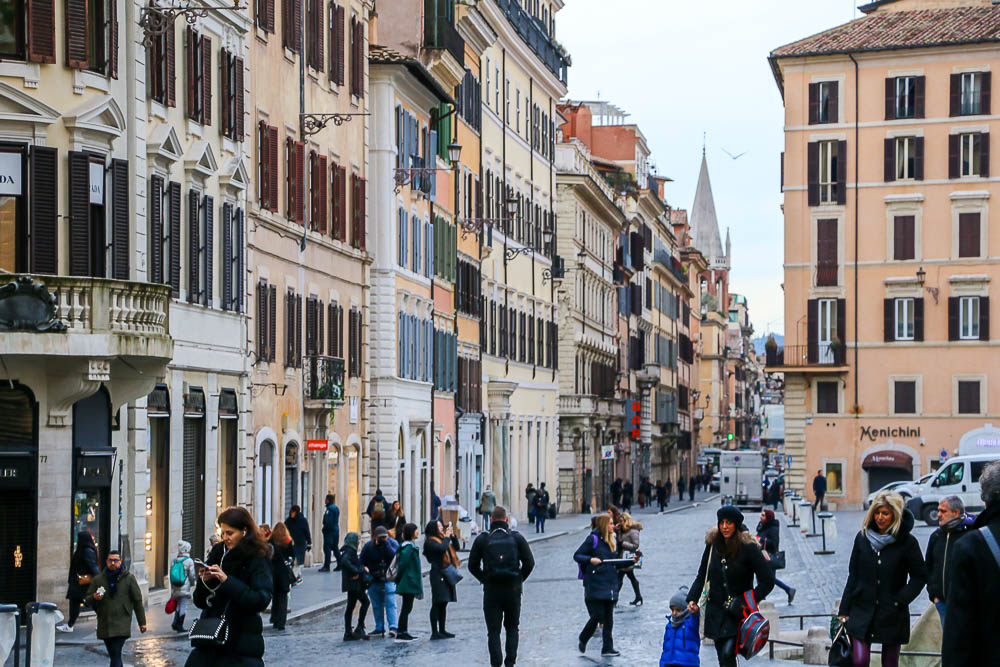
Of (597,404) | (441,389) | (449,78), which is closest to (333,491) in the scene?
(441,389)

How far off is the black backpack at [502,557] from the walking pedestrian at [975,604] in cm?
1301

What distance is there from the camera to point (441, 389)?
58594 millimetres

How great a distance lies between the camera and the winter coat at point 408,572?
25.7 meters

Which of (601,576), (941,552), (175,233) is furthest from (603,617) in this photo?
(175,233)

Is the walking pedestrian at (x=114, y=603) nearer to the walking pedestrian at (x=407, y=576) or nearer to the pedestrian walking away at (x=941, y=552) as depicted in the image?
the walking pedestrian at (x=407, y=576)

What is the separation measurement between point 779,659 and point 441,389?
119ft

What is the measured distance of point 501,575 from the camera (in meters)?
19.8

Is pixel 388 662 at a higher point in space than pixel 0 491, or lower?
lower

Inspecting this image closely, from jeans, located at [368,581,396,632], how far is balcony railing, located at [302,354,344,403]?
662 inches

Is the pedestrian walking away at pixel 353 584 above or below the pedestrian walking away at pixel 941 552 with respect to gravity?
below

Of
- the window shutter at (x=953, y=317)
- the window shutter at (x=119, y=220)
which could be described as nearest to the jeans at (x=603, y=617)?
the window shutter at (x=119, y=220)

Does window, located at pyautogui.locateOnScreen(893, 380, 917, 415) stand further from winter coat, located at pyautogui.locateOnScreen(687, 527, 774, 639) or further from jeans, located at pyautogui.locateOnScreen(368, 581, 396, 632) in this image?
winter coat, located at pyautogui.locateOnScreen(687, 527, 774, 639)

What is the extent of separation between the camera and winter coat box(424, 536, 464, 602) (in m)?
25.5

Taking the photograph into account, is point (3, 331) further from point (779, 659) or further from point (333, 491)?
point (333, 491)
